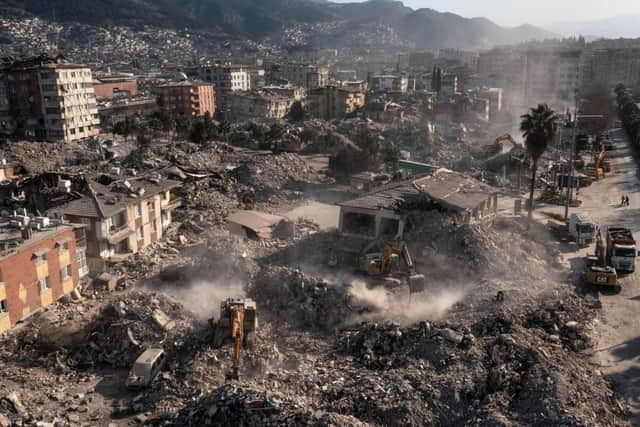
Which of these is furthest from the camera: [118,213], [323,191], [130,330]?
[323,191]

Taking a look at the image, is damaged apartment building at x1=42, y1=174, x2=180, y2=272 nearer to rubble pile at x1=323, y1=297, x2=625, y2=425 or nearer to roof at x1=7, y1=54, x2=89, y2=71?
rubble pile at x1=323, y1=297, x2=625, y2=425

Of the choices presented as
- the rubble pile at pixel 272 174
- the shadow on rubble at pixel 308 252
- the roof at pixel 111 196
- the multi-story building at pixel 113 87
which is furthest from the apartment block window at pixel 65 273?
the multi-story building at pixel 113 87

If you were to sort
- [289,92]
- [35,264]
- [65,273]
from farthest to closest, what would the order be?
[289,92] → [65,273] → [35,264]

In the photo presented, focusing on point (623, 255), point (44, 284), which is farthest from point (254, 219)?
point (623, 255)

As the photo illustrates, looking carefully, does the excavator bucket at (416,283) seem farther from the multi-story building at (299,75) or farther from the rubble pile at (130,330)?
the multi-story building at (299,75)

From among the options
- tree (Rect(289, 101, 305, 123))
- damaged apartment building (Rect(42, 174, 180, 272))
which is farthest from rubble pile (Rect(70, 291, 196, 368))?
tree (Rect(289, 101, 305, 123))

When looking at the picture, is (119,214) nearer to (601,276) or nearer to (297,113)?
(601,276)
